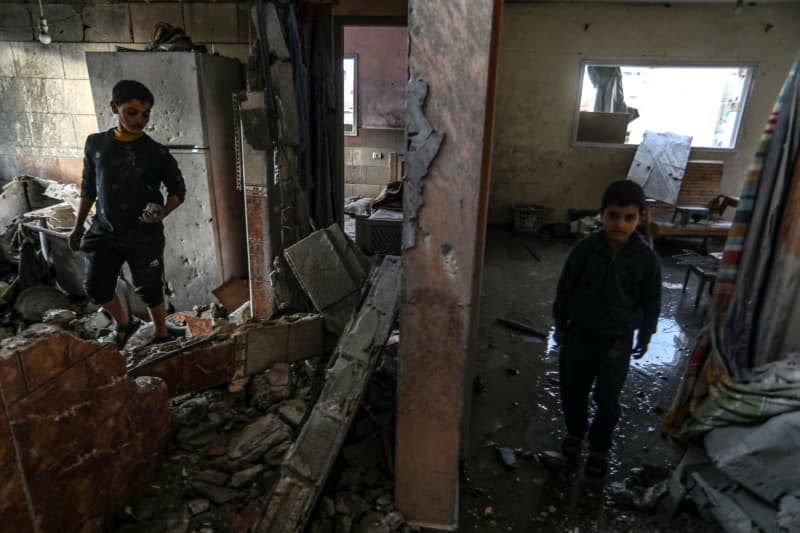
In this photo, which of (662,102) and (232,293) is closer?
(232,293)

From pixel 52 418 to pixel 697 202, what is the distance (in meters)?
8.50

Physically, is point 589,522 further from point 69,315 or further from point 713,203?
point 713,203

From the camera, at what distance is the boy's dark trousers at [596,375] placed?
2525 millimetres

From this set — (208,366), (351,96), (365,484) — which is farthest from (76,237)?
(351,96)

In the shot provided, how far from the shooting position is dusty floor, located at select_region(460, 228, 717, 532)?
8.01ft

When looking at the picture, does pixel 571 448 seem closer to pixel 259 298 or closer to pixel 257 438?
pixel 257 438

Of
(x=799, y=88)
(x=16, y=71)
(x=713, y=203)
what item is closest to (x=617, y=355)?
(x=799, y=88)

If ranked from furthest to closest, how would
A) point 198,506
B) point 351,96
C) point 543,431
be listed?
point 351,96 → point 543,431 → point 198,506

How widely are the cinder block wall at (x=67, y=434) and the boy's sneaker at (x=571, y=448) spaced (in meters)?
2.30

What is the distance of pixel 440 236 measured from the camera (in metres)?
1.82

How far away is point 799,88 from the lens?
2.01 meters

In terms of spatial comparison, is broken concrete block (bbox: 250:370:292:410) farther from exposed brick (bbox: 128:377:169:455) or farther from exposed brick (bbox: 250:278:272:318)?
exposed brick (bbox: 250:278:272:318)

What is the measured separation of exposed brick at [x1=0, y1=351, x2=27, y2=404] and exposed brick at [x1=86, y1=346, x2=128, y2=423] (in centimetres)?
30

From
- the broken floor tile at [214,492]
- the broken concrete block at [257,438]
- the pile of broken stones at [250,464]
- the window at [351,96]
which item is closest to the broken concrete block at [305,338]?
the pile of broken stones at [250,464]
